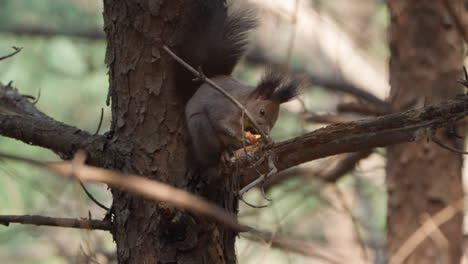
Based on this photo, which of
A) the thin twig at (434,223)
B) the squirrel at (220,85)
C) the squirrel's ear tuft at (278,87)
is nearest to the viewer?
the squirrel at (220,85)

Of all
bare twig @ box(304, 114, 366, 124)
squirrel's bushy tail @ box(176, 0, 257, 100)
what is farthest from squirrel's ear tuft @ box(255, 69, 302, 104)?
bare twig @ box(304, 114, 366, 124)

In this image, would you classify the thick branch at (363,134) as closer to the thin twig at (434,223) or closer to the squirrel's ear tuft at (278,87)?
the squirrel's ear tuft at (278,87)

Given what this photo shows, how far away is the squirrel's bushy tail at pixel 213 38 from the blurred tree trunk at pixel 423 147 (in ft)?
3.80

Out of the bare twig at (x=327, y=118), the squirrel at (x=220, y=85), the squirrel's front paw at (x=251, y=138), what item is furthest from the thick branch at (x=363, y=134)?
the bare twig at (x=327, y=118)

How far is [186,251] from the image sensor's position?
183 centimetres

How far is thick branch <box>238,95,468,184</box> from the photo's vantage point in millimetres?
1338

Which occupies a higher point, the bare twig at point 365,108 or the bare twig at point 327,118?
the bare twig at point 365,108

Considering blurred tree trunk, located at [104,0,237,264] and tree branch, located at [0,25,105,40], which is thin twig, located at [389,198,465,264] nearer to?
blurred tree trunk, located at [104,0,237,264]

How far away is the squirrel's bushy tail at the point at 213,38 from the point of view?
6.75 feet

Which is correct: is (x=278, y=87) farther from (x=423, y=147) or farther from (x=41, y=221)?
(x=423, y=147)

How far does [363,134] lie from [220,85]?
87cm

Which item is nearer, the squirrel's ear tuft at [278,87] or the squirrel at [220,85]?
the squirrel at [220,85]

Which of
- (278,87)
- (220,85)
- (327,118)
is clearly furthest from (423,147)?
(220,85)

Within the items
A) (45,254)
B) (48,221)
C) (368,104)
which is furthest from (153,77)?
(45,254)
